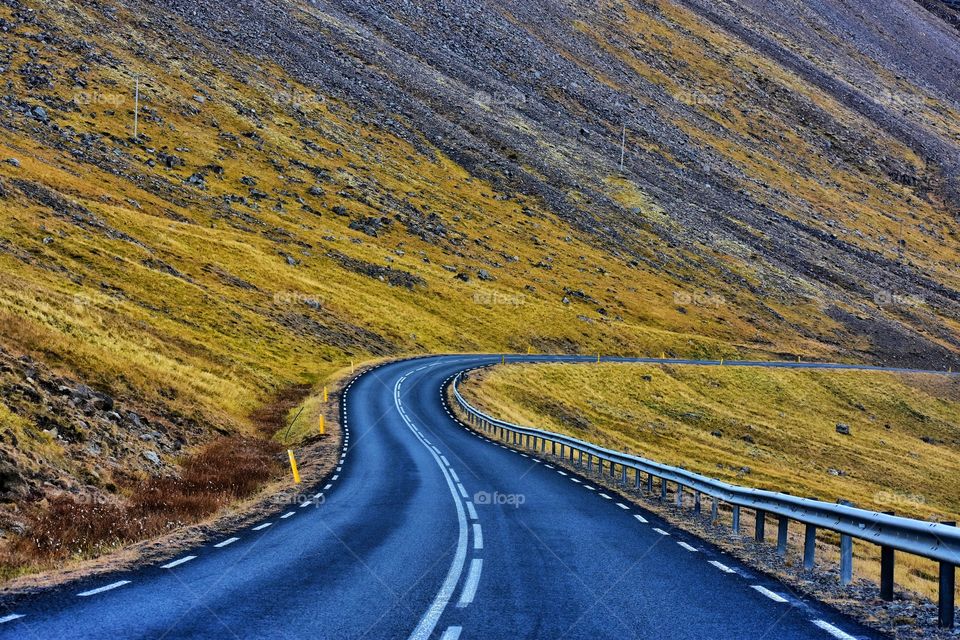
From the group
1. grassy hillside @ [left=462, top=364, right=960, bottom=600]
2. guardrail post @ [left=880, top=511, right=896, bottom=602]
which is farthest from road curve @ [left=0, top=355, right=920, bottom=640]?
grassy hillside @ [left=462, top=364, right=960, bottom=600]

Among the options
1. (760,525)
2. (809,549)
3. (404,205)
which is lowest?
(404,205)

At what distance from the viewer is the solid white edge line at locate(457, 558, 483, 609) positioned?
7730mm

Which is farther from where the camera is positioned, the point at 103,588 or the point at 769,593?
the point at 769,593

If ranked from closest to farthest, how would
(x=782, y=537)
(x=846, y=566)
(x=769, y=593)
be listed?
(x=769, y=593), (x=846, y=566), (x=782, y=537)

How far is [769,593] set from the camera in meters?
8.19

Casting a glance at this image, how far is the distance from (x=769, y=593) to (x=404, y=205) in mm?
93290

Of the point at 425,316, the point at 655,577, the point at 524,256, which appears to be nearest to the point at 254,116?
the point at 524,256

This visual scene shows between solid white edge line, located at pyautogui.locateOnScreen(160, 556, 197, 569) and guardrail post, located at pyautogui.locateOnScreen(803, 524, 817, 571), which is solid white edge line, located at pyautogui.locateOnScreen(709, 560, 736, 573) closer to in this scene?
guardrail post, located at pyautogui.locateOnScreen(803, 524, 817, 571)

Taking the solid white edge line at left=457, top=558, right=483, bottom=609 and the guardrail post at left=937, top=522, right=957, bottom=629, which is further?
the solid white edge line at left=457, top=558, right=483, bottom=609

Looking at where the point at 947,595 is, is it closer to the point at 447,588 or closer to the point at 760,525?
the point at 760,525

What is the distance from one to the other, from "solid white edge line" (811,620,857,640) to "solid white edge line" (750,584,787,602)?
35.6 inches

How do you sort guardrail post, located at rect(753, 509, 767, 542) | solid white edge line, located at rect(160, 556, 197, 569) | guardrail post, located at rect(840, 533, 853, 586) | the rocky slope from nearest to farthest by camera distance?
1. guardrail post, located at rect(840, 533, 853, 586)
2. solid white edge line, located at rect(160, 556, 197, 569)
3. guardrail post, located at rect(753, 509, 767, 542)
4. the rocky slope

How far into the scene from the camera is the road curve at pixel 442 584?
6.78 metres

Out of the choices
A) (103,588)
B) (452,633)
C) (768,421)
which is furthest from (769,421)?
(103,588)
